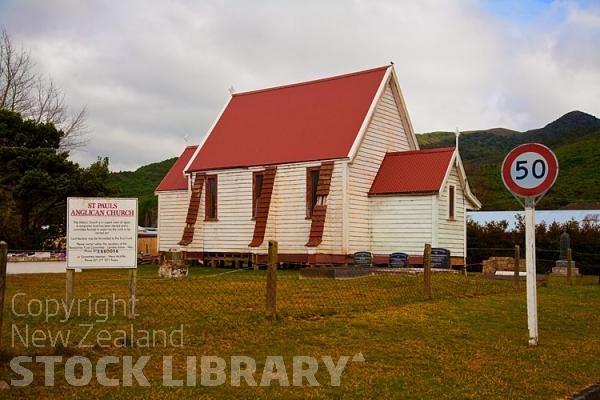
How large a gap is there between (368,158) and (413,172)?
2303 mm

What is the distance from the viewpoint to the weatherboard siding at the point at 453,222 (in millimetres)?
31609

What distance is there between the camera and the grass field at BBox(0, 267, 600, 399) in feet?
26.8

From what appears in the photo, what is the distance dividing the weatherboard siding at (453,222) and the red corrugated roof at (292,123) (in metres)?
4.87

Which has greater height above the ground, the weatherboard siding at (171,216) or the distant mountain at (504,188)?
the distant mountain at (504,188)

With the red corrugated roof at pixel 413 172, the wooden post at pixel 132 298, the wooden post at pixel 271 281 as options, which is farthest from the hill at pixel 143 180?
the wooden post at pixel 271 281

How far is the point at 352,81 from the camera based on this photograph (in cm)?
3569

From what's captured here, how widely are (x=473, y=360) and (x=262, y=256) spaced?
2416 centimetres

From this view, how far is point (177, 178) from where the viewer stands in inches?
1651

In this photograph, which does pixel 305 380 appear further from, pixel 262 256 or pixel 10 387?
pixel 262 256

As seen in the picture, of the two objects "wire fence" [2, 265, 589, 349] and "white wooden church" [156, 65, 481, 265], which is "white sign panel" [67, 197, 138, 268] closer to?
"wire fence" [2, 265, 589, 349]

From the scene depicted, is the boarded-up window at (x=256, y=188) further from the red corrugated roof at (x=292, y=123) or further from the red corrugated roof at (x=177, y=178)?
the red corrugated roof at (x=177, y=178)

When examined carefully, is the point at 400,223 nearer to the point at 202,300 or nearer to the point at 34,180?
the point at 34,180

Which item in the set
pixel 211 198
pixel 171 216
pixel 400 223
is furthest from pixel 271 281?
pixel 171 216

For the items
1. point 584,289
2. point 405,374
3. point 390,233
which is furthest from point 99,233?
point 390,233
